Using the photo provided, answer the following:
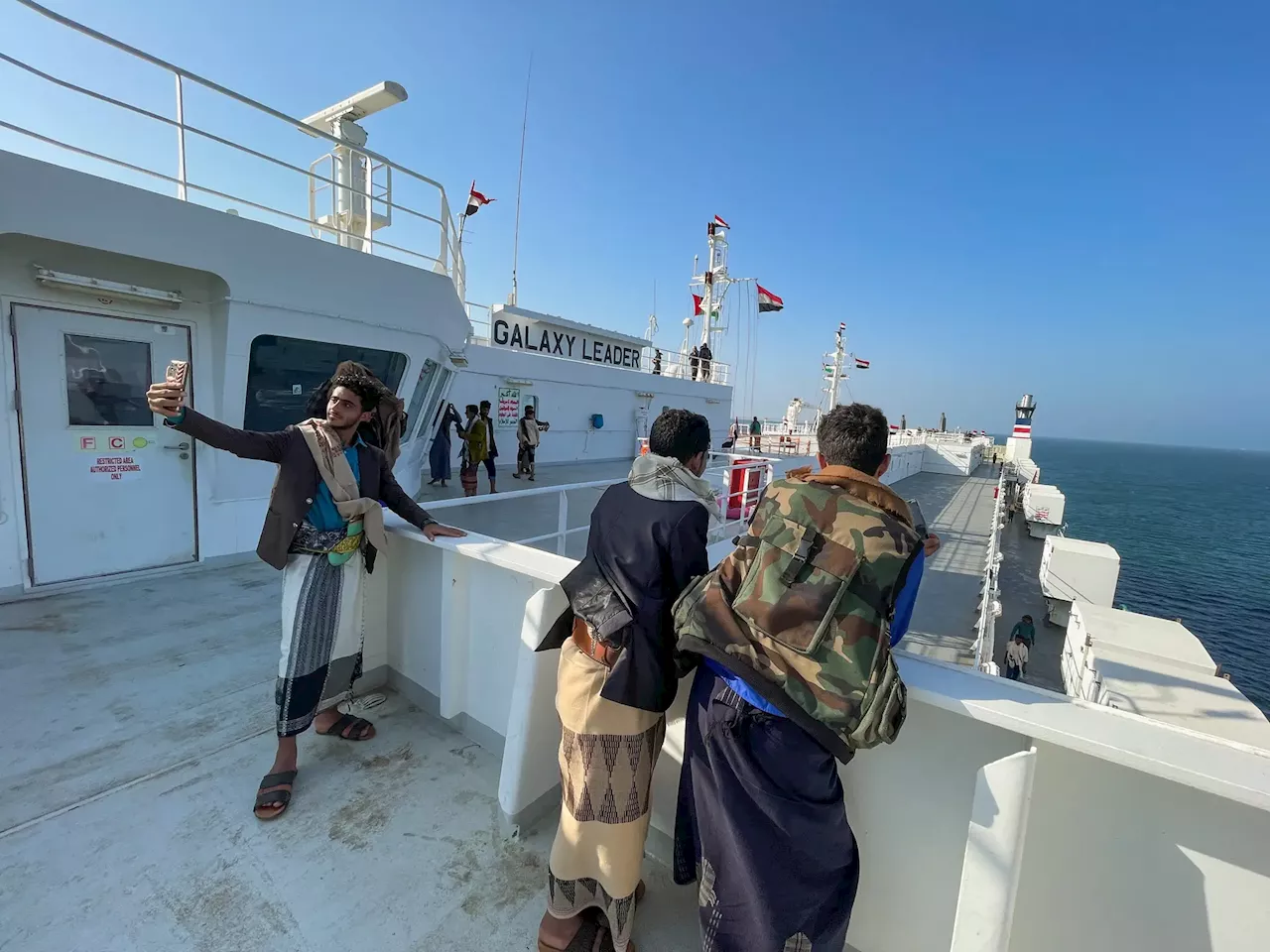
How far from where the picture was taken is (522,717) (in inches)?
86.5

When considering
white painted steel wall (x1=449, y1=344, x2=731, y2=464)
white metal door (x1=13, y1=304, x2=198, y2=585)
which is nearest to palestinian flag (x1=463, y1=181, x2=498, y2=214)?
white painted steel wall (x1=449, y1=344, x2=731, y2=464)

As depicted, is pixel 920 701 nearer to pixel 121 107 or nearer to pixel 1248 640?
pixel 121 107

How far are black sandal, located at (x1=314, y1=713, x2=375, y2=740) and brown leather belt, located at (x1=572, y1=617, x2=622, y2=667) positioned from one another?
1662mm

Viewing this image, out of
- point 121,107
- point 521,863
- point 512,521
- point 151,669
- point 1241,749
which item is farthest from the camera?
point 512,521

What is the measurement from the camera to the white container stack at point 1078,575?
10.7 metres

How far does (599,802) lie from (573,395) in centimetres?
1226

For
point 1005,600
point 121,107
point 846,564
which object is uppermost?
point 121,107

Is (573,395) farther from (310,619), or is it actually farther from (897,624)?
(897,624)

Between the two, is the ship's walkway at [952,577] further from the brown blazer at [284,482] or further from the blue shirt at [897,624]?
the brown blazer at [284,482]

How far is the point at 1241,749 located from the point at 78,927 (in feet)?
10.7

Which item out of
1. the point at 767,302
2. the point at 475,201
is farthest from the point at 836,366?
the point at 475,201

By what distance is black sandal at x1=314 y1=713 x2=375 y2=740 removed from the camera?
2811 mm

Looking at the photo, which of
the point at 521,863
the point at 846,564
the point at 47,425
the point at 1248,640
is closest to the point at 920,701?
the point at 846,564

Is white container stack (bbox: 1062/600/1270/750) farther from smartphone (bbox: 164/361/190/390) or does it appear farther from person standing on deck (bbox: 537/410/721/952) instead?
smartphone (bbox: 164/361/190/390)
